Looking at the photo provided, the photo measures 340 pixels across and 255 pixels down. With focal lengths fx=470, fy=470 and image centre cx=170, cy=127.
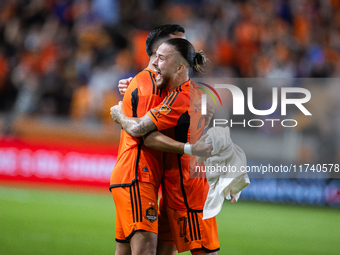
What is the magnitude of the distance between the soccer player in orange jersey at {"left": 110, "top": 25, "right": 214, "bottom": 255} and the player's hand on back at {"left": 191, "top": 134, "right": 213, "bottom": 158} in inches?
4.4

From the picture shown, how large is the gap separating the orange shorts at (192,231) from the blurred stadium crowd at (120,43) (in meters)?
7.11

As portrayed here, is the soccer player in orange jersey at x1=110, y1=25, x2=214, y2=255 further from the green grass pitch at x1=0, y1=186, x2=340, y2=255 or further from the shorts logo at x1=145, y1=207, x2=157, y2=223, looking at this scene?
the green grass pitch at x1=0, y1=186, x2=340, y2=255

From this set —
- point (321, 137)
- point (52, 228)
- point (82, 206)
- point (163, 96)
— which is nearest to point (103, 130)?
point (82, 206)

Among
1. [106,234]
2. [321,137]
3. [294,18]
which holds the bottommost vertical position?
[106,234]

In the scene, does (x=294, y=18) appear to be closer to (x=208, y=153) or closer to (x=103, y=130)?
(x=103, y=130)

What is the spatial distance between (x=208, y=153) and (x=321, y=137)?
257 inches

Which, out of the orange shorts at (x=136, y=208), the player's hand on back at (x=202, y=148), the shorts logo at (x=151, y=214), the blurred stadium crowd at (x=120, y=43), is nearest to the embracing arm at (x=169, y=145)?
the player's hand on back at (x=202, y=148)

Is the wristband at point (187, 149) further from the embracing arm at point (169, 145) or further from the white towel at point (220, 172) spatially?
the white towel at point (220, 172)

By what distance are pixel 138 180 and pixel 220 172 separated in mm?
679

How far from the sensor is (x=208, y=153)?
3.86m

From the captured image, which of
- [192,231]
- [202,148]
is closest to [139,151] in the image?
[202,148]

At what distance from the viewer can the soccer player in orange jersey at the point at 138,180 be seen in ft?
12.3

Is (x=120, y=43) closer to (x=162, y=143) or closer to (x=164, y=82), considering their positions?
(x=164, y=82)

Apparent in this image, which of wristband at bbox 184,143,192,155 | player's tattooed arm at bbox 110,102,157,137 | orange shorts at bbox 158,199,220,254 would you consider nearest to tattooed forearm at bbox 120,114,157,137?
player's tattooed arm at bbox 110,102,157,137
